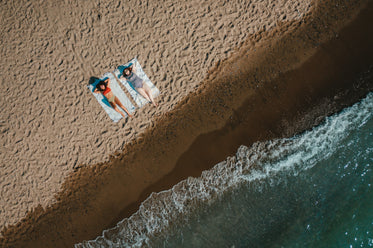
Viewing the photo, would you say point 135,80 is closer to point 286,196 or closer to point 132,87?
point 132,87

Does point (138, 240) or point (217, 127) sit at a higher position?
point (217, 127)

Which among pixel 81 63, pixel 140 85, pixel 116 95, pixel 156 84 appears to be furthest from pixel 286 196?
pixel 81 63

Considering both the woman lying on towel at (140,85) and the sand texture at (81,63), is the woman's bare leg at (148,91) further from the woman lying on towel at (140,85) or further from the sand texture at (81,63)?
the sand texture at (81,63)

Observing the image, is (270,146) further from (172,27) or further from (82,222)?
(82,222)

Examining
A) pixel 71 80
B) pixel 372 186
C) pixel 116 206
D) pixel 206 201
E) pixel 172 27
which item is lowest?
pixel 372 186

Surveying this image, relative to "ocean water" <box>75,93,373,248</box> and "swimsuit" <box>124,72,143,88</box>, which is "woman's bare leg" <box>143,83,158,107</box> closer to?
"swimsuit" <box>124,72,143,88</box>

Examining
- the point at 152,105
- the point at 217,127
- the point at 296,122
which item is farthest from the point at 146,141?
the point at 296,122
